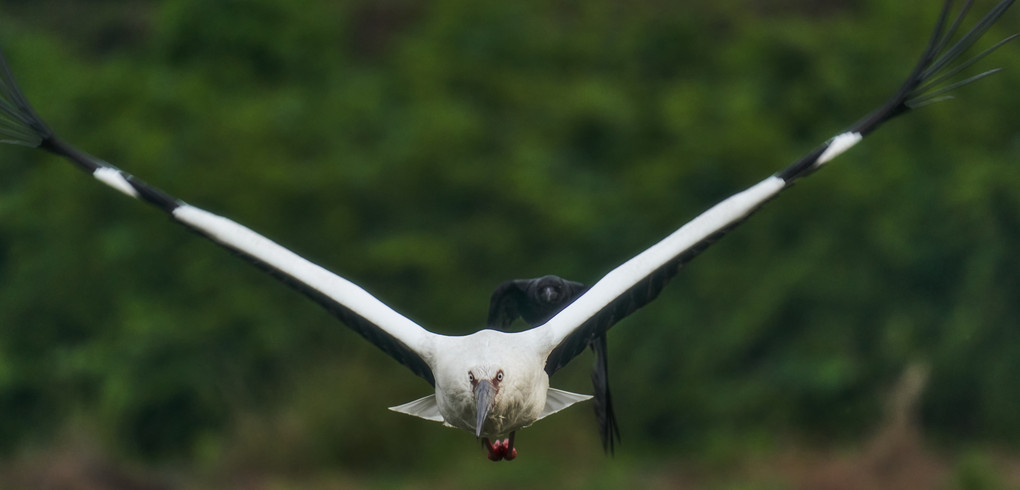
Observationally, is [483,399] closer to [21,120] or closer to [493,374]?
[493,374]

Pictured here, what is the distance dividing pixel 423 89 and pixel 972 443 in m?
A: 10.5

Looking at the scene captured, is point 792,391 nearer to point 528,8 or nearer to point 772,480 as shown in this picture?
point 772,480

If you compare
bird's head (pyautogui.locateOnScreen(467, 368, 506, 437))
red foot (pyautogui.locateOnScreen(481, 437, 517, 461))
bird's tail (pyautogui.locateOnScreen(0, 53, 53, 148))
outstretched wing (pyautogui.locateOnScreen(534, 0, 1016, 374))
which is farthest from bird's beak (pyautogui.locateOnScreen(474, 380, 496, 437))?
bird's tail (pyautogui.locateOnScreen(0, 53, 53, 148))

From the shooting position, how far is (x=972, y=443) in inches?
790

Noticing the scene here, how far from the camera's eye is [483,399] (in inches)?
349

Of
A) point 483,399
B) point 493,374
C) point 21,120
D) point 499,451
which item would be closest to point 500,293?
point 499,451

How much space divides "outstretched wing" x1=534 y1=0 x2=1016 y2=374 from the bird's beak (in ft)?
1.86

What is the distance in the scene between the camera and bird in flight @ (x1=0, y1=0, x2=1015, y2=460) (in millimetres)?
9086

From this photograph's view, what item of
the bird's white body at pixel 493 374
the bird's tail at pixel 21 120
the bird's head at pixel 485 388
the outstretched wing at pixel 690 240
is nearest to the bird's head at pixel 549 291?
the outstretched wing at pixel 690 240

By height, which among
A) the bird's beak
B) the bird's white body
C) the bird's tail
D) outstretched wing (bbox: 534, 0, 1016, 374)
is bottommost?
the bird's beak

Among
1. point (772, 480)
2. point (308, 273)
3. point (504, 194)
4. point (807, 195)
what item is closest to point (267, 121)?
point (504, 194)

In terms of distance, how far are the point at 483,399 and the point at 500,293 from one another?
65.9 inches

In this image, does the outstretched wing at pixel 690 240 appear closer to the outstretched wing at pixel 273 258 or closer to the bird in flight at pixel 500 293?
the bird in flight at pixel 500 293

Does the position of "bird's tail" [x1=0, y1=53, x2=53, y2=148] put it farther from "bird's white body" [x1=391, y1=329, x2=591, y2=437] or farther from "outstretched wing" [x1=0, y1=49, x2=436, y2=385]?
"bird's white body" [x1=391, y1=329, x2=591, y2=437]
